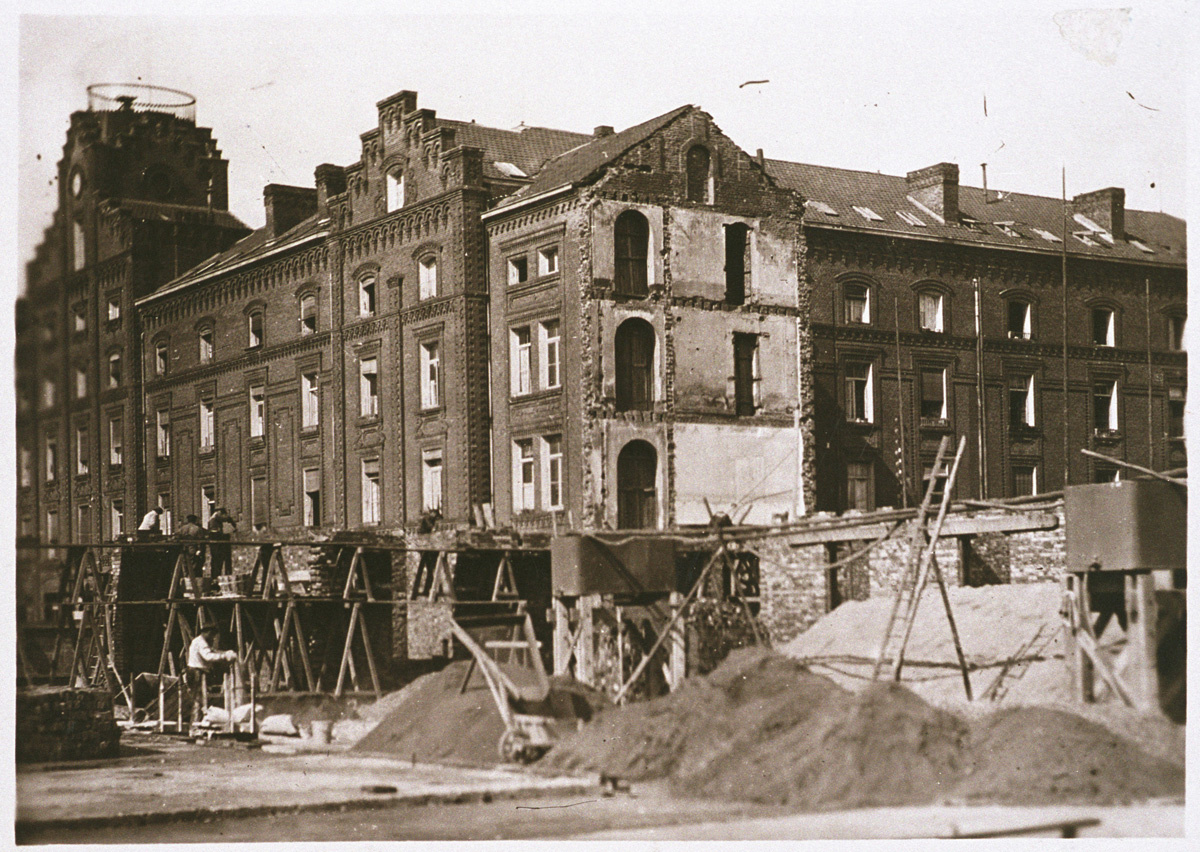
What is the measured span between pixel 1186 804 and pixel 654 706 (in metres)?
7.63

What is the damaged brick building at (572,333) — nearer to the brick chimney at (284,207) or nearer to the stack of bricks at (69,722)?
the brick chimney at (284,207)

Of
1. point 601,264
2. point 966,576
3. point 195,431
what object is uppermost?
point 601,264

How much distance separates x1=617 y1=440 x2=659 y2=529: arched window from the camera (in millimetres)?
39188

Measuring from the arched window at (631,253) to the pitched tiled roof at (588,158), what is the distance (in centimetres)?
140

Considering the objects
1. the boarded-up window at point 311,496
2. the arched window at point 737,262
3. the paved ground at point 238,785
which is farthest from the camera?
the boarded-up window at point 311,496

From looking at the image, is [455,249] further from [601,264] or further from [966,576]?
[966,576]

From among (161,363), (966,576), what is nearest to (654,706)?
(966,576)

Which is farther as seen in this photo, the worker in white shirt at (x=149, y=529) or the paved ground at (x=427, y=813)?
the worker in white shirt at (x=149, y=529)

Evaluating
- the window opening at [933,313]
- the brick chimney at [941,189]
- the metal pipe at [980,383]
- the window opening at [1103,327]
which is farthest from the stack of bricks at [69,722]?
the window opening at [1103,327]

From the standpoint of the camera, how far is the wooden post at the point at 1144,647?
892 inches

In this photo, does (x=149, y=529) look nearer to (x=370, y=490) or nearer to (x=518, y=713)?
(x=370, y=490)

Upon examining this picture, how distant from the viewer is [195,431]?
47156mm

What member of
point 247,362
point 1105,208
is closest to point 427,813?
point 247,362

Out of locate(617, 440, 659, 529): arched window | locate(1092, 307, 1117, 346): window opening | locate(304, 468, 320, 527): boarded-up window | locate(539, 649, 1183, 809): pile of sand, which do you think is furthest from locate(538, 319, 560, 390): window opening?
locate(1092, 307, 1117, 346): window opening
